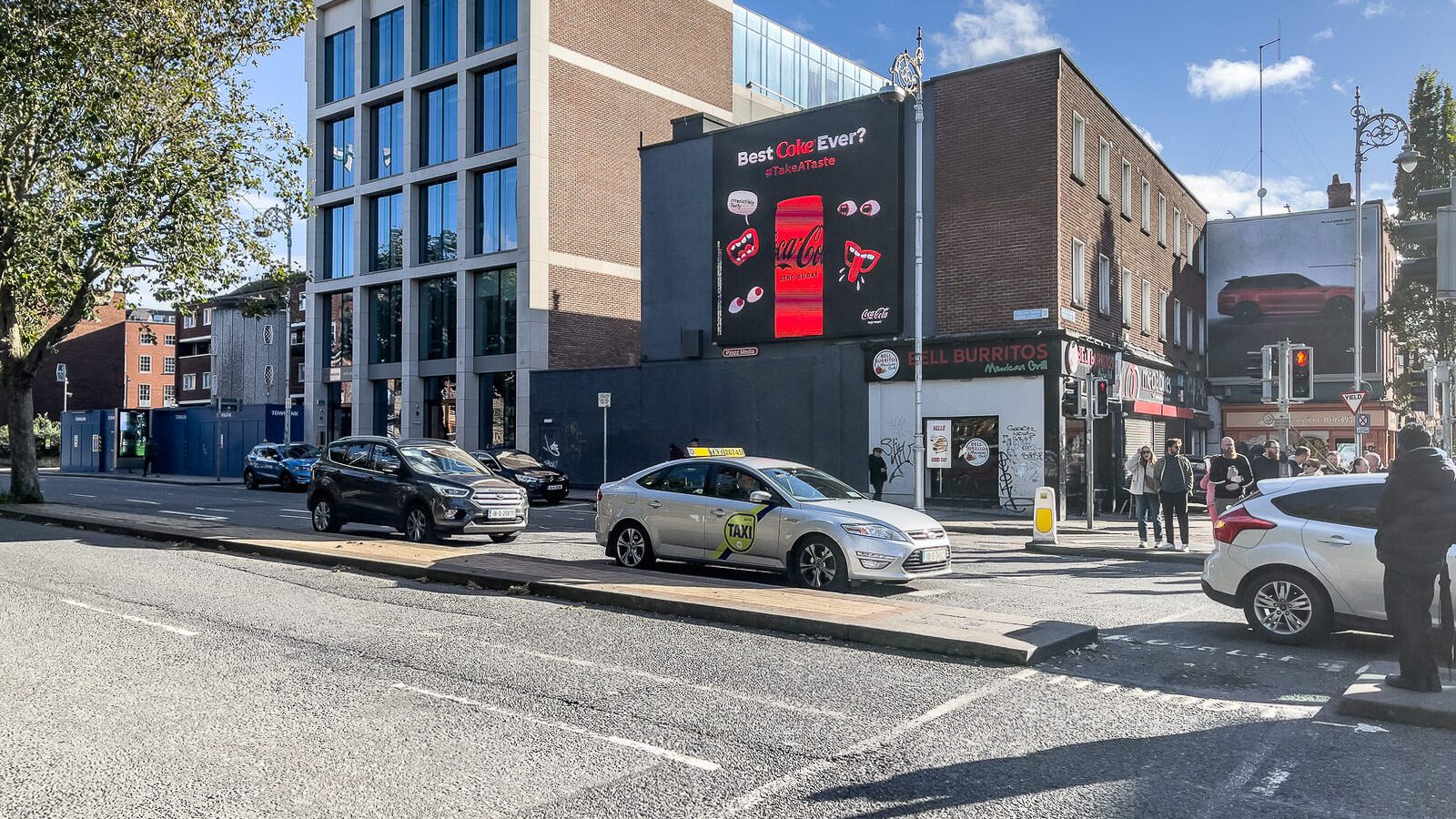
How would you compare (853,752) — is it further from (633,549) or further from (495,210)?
(495,210)

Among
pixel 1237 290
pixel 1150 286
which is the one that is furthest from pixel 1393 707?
pixel 1237 290

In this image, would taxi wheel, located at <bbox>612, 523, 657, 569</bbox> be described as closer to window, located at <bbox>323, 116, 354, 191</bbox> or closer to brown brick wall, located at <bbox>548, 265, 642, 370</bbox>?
brown brick wall, located at <bbox>548, 265, 642, 370</bbox>

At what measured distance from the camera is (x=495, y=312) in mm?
37531

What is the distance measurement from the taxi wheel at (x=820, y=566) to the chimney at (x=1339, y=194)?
157 ft

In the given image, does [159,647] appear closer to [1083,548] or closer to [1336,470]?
[1083,548]

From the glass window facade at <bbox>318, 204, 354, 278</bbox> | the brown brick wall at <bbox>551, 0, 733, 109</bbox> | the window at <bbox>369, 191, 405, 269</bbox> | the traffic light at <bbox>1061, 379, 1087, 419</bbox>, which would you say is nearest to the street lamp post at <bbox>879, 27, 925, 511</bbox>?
the traffic light at <bbox>1061, 379, 1087, 419</bbox>

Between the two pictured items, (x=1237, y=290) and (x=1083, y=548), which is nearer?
(x=1083, y=548)

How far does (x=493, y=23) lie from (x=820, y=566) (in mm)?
32138

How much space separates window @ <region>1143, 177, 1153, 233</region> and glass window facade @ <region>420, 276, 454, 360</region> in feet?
80.9

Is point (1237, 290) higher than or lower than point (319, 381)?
higher

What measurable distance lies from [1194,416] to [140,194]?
33.1 metres

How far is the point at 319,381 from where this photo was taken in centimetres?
4394

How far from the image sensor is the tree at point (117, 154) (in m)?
20.1

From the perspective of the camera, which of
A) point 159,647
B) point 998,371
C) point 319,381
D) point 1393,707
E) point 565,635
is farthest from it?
point 319,381
